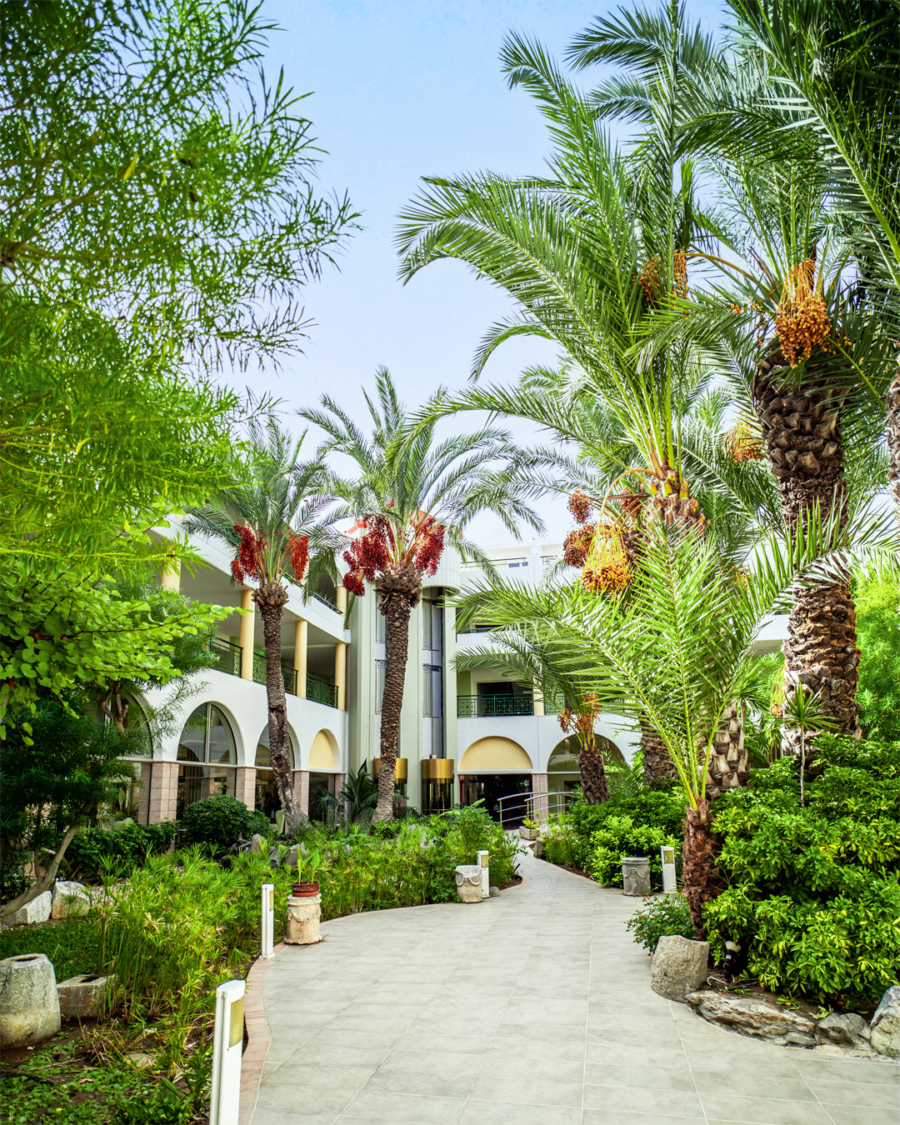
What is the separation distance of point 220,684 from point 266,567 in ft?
11.0

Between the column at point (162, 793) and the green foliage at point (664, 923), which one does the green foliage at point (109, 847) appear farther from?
the green foliage at point (664, 923)

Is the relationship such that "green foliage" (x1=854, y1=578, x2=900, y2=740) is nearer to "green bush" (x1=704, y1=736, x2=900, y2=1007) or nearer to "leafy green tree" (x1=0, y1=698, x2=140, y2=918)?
"green bush" (x1=704, y1=736, x2=900, y2=1007)

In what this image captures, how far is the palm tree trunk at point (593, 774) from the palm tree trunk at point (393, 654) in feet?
13.2

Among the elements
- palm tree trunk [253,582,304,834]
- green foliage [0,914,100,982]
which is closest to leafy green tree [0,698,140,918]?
green foliage [0,914,100,982]

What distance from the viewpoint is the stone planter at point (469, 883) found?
1143 cm

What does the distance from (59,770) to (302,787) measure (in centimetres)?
1570

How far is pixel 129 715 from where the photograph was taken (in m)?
14.0

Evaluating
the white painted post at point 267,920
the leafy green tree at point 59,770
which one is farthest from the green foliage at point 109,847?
the white painted post at point 267,920

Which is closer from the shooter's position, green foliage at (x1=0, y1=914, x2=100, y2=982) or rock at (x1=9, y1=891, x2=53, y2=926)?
green foliage at (x1=0, y1=914, x2=100, y2=982)

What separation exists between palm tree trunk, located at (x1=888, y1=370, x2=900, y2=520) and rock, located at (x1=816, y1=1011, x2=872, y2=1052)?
332 centimetres

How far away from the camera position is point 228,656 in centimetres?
2025

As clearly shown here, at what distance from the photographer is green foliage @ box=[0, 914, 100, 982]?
21.0 feet

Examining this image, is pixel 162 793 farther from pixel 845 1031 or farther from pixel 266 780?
pixel 845 1031

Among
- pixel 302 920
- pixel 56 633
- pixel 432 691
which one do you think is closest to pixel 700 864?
pixel 302 920
